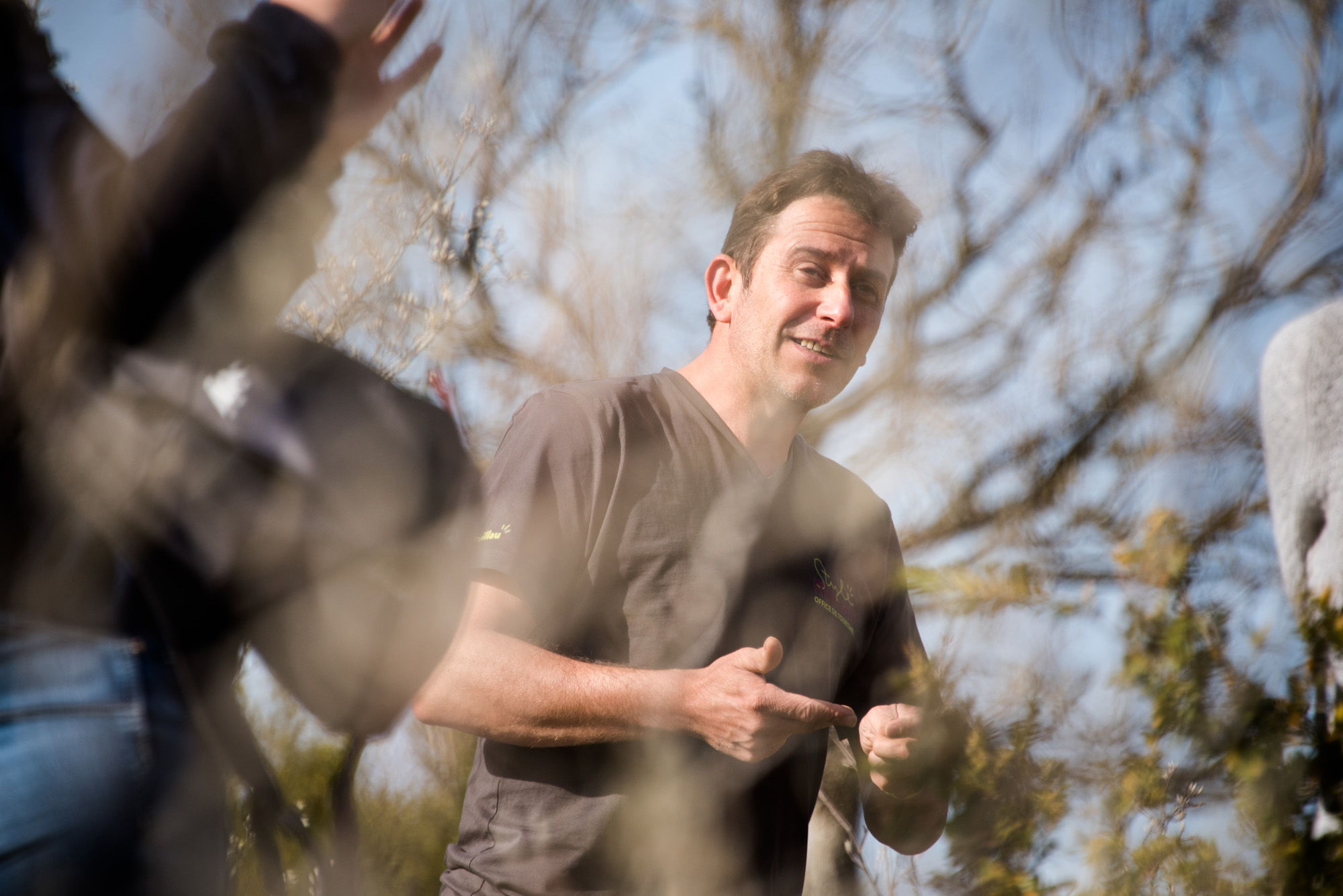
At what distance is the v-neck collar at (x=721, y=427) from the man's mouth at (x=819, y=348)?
170mm

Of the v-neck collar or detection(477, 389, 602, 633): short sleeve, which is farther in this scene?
the v-neck collar

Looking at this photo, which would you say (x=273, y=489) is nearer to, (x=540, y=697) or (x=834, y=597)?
(x=540, y=697)

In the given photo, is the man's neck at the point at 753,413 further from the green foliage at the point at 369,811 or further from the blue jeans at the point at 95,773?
the blue jeans at the point at 95,773

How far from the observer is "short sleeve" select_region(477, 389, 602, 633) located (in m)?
1.14

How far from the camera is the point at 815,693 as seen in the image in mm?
1252

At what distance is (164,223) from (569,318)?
77 cm

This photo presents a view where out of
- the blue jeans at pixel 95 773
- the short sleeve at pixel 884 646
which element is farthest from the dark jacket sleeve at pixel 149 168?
the short sleeve at pixel 884 646

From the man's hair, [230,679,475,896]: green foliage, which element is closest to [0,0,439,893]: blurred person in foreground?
[230,679,475,896]: green foliage

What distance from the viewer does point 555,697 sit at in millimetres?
1080

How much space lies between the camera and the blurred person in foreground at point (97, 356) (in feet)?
1.73

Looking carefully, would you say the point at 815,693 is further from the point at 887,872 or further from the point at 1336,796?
the point at 1336,796

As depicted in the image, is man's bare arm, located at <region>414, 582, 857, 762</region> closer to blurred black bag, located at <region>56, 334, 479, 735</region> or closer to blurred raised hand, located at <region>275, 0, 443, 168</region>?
blurred black bag, located at <region>56, 334, 479, 735</region>

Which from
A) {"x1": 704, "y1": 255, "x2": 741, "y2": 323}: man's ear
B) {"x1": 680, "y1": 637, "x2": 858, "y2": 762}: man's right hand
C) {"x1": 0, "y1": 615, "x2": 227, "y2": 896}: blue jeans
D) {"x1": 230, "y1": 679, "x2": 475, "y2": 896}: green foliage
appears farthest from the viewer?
{"x1": 704, "y1": 255, "x2": 741, "y2": 323}: man's ear

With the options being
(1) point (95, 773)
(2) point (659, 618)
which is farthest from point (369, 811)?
(1) point (95, 773)
